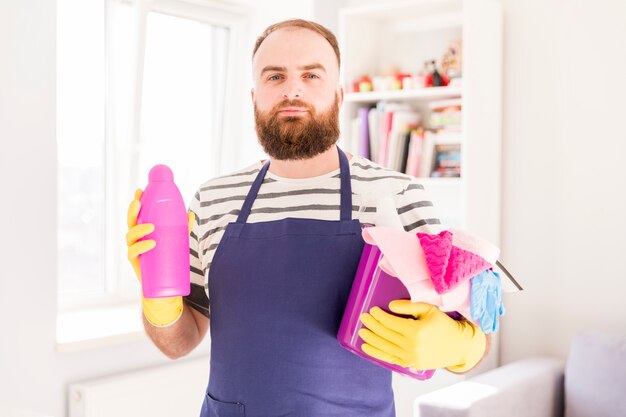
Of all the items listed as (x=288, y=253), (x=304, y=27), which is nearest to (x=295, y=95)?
(x=304, y=27)

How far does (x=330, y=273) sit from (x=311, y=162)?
0.89 ft

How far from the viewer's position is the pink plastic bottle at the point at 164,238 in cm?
149

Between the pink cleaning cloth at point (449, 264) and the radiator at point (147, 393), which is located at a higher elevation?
the pink cleaning cloth at point (449, 264)

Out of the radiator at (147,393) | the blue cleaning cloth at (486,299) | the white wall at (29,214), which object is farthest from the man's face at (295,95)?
the radiator at (147,393)

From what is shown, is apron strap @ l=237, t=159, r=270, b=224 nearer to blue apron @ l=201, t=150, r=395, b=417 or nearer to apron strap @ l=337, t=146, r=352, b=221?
blue apron @ l=201, t=150, r=395, b=417

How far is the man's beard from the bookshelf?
1.48m

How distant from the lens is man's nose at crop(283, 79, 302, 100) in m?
1.67

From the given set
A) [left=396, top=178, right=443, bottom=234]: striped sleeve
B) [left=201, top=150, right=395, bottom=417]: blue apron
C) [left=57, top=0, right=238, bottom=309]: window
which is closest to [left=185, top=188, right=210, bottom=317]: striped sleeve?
[left=201, top=150, right=395, bottom=417]: blue apron

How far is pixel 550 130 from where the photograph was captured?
3160 millimetres

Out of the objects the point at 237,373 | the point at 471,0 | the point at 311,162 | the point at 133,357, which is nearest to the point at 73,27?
the point at 133,357

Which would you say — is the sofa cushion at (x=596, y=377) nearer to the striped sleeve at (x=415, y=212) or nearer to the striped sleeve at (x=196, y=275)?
the striped sleeve at (x=415, y=212)

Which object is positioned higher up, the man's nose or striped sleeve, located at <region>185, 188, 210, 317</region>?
the man's nose

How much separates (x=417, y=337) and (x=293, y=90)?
61 cm

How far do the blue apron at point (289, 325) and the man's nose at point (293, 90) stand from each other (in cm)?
21
